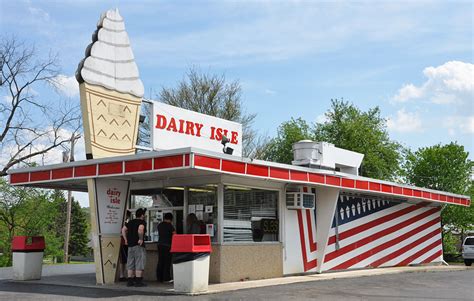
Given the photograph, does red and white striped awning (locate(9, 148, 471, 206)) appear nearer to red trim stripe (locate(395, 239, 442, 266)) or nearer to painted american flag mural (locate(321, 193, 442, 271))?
painted american flag mural (locate(321, 193, 442, 271))

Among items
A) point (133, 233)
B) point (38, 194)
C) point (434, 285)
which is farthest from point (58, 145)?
point (434, 285)

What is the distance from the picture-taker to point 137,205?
50.3 ft

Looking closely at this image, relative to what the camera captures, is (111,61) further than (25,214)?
No

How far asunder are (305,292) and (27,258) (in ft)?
24.6

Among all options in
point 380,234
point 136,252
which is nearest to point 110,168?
point 136,252

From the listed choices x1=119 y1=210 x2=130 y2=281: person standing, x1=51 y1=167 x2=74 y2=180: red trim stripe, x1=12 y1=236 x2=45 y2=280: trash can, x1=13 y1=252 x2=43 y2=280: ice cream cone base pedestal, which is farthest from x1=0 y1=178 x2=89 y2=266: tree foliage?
x1=119 y1=210 x2=130 y2=281: person standing

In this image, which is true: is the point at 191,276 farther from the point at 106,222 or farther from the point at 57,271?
the point at 57,271

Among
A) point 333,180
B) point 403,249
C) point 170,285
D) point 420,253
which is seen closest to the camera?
point 170,285

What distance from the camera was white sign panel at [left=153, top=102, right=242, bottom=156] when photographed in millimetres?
14555

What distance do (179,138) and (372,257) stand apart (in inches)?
340

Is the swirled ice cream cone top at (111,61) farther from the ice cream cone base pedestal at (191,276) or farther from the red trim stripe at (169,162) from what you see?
the ice cream cone base pedestal at (191,276)

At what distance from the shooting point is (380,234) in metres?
20.0

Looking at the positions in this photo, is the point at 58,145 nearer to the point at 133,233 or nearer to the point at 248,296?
the point at 133,233

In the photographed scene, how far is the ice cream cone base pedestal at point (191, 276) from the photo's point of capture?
11.5 meters
